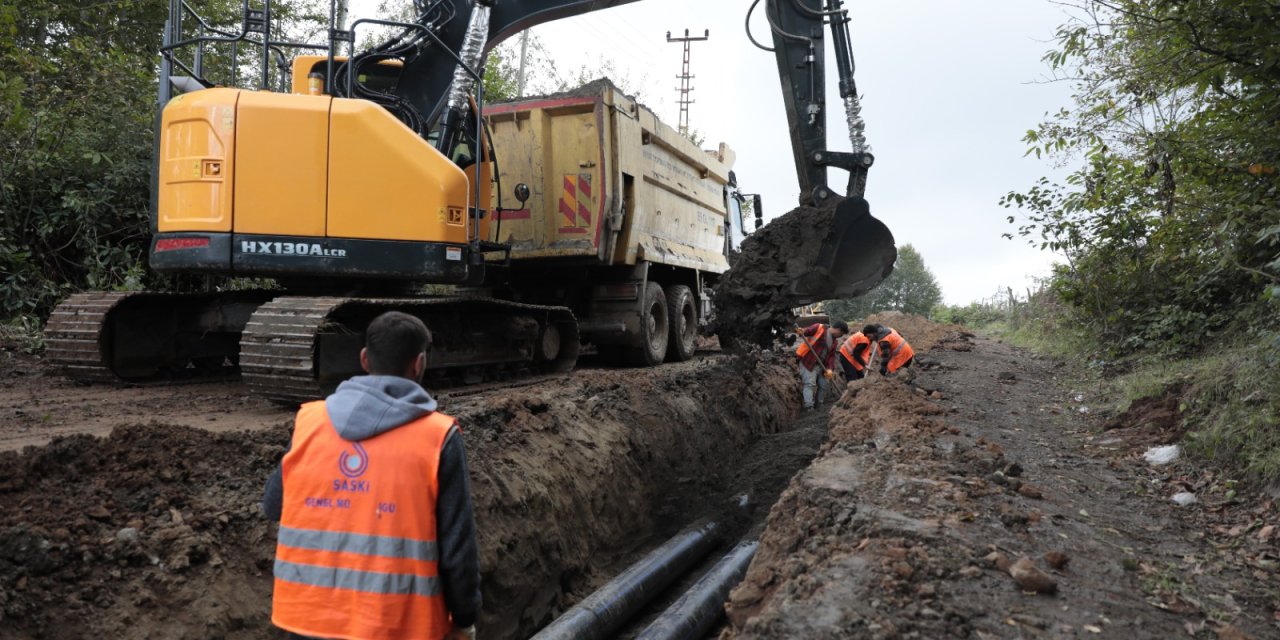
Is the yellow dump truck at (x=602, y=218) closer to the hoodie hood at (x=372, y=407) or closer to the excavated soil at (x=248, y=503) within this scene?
the excavated soil at (x=248, y=503)

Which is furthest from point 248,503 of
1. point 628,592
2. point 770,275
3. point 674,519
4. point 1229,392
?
point 1229,392

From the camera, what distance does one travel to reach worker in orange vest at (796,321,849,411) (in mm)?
11641

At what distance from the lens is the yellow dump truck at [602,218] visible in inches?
357

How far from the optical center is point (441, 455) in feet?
8.07

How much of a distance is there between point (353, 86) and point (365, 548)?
496cm

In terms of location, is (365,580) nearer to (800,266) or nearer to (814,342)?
(800,266)

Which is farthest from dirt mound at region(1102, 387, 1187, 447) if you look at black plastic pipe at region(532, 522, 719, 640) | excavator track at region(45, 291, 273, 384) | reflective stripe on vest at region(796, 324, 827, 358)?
excavator track at region(45, 291, 273, 384)

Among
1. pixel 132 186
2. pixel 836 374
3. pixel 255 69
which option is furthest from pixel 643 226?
pixel 255 69

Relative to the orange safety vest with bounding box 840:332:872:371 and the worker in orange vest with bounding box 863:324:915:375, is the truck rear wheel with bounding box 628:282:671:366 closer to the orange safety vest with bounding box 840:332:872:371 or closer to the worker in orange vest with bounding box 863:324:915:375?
the orange safety vest with bounding box 840:332:872:371

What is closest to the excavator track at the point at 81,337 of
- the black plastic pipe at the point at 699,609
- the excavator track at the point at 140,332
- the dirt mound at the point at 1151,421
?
the excavator track at the point at 140,332

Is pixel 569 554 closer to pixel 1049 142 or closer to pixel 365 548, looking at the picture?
pixel 365 548

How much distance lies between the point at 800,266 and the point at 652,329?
2.65 m

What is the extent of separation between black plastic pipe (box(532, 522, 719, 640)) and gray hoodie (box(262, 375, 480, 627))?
6.70 feet

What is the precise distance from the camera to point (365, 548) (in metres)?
2.48
